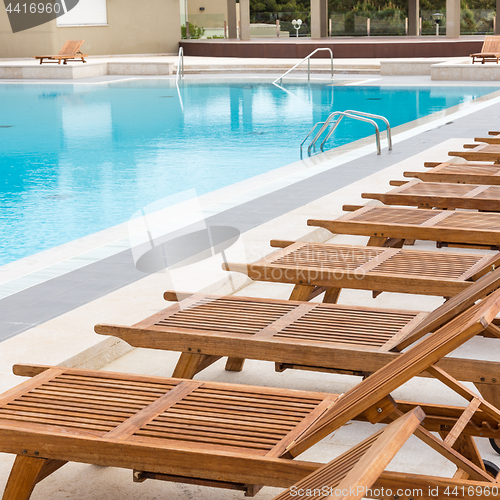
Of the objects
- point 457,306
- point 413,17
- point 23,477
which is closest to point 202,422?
point 23,477

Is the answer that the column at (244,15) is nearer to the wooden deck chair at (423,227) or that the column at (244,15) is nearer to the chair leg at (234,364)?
the wooden deck chair at (423,227)

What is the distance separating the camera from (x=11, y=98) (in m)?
21.7

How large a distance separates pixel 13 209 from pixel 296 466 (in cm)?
787

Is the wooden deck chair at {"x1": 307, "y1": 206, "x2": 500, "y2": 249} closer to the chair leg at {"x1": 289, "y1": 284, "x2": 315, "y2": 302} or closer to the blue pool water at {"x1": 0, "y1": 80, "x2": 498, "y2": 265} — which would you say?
the chair leg at {"x1": 289, "y1": 284, "x2": 315, "y2": 302}

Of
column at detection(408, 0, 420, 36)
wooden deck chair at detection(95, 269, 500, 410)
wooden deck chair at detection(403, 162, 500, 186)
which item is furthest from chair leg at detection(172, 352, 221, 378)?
column at detection(408, 0, 420, 36)

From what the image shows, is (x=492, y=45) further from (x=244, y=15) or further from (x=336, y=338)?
(x=336, y=338)

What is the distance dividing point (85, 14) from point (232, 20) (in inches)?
292

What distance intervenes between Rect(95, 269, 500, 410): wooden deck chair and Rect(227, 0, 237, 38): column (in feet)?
117

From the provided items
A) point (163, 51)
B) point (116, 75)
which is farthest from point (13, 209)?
point (163, 51)

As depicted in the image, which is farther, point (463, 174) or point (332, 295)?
point (463, 174)

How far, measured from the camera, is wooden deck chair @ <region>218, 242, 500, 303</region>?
12.8ft

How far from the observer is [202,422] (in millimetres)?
2549

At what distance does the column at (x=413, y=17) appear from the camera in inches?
1411

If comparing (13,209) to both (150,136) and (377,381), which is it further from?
(377,381)
